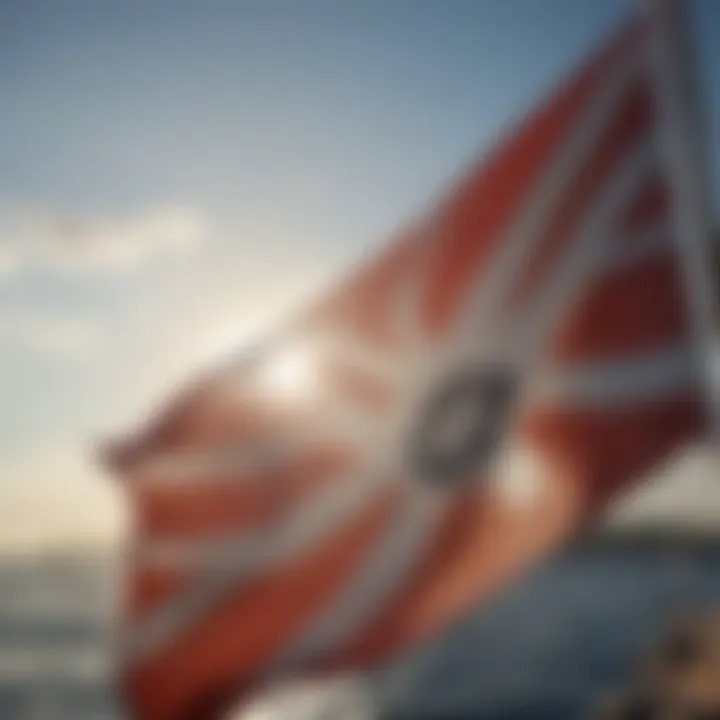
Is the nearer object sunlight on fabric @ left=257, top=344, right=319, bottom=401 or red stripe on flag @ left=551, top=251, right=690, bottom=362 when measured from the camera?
red stripe on flag @ left=551, top=251, right=690, bottom=362

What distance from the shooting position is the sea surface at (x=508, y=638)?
1.56 meters

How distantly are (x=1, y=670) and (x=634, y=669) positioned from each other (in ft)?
2.91

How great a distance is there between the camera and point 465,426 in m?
1.50

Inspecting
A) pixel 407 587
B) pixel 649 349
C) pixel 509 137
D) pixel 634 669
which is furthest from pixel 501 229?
pixel 634 669

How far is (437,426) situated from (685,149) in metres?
0.46

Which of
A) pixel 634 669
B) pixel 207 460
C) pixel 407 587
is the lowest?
pixel 634 669

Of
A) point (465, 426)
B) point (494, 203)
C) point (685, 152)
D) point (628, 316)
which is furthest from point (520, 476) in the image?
point (685, 152)

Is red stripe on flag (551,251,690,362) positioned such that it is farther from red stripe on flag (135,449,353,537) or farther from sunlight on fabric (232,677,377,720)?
sunlight on fabric (232,677,377,720)

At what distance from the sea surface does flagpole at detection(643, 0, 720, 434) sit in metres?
0.26

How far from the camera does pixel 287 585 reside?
4.89ft

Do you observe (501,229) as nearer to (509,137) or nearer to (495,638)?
(509,137)

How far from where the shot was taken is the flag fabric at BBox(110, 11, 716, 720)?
1.43 metres

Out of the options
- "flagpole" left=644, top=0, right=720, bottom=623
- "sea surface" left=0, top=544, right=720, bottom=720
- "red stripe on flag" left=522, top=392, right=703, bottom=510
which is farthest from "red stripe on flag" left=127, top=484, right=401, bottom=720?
"flagpole" left=644, top=0, right=720, bottom=623

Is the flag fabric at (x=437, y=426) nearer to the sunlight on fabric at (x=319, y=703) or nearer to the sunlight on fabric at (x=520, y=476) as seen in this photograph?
the sunlight on fabric at (x=520, y=476)
